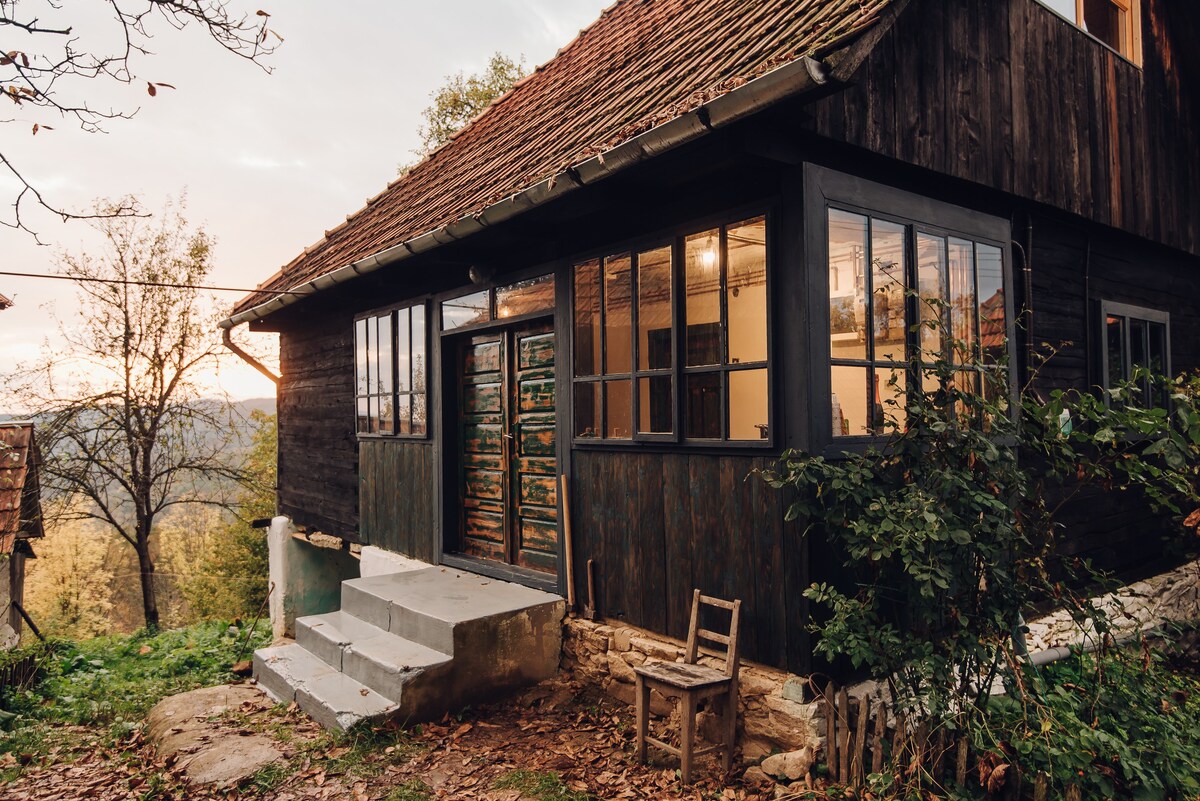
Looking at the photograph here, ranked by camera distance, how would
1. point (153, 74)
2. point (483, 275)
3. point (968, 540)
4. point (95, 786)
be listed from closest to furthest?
1. point (153, 74)
2. point (968, 540)
3. point (95, 786)
4. point (483, 275)

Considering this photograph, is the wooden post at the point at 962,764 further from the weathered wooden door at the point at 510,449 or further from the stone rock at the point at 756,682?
the weathered wooden door at the point at 510,449

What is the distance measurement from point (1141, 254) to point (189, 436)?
62.2 feet

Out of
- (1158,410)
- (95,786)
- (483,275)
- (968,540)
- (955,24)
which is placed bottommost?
(95,786)

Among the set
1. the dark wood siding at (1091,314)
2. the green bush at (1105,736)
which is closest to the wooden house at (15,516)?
the green bush at (1105,736)

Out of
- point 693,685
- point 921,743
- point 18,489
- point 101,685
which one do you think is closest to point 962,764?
point 921,743

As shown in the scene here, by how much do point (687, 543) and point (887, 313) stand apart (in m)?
1.79

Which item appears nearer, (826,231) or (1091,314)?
(826,231)

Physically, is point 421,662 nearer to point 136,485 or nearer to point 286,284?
point 286,284

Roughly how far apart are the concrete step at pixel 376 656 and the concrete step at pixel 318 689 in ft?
0.18

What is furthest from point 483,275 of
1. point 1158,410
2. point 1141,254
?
point 1141,254

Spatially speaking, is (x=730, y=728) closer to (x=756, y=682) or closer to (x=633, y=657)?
(x=756, y=682)

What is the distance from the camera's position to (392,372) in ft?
26.4

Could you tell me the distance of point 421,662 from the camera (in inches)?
197

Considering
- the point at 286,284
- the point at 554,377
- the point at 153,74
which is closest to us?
the point at 153,74
